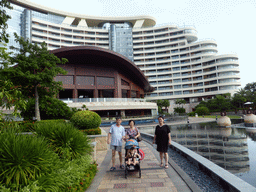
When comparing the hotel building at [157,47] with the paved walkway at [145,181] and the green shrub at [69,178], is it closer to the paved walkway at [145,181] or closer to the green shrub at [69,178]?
the paved walkway at [145,181]

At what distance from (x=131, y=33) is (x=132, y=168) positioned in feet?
280

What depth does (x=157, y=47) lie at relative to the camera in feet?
270

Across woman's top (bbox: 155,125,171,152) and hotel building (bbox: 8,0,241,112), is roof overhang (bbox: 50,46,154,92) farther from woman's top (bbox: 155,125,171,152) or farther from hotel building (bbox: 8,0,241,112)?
hotel building (bbox: 8,0,241,112)

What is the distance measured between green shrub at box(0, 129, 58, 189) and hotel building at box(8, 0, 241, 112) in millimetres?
73453

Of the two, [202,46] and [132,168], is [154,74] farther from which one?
[132,168]

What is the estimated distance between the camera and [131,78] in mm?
45188

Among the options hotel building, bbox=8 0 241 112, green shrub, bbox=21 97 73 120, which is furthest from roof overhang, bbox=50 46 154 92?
hotel building, bbox=8 0 241 112

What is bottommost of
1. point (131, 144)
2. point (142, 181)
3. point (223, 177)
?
point (142, 181)

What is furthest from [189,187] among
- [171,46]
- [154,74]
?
[171,46]

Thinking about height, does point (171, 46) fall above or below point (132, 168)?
above

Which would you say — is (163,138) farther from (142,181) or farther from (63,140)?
(63,140)

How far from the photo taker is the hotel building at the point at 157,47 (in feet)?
226

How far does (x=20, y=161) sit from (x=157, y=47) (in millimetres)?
84875

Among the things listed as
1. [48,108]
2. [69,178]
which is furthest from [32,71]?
[69,178]
